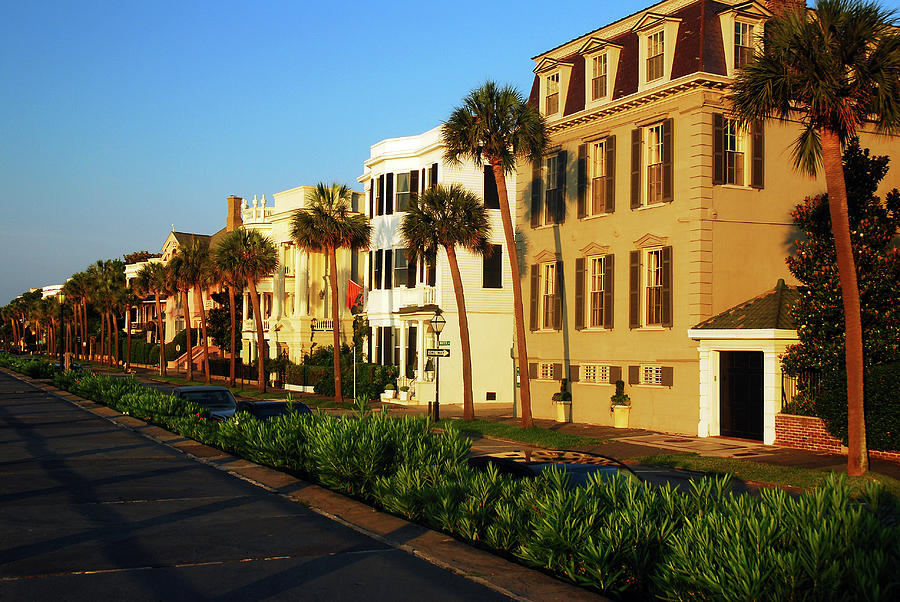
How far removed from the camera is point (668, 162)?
29.5 metres

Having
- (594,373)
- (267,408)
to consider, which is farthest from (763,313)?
(267,408)

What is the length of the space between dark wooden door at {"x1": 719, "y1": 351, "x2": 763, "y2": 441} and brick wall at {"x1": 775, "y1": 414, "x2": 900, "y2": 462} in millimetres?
1398

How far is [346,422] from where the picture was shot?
15289 millimetres

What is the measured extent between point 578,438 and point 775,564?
2091cm

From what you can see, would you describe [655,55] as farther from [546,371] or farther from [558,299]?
[546,371]

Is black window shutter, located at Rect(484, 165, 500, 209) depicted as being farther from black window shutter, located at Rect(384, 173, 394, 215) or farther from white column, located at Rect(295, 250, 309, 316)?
white column, located at Rect(295, 250, 309, 316)

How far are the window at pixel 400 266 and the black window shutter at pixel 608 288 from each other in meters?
16.6

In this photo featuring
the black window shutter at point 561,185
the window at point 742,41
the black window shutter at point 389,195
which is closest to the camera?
the window at point 742,41

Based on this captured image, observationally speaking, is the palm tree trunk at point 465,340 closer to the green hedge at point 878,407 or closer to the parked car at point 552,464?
the green hedge at point 878,407

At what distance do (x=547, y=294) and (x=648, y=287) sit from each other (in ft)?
19.5

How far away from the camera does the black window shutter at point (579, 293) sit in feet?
110

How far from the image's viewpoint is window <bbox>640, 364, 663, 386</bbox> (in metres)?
30.0

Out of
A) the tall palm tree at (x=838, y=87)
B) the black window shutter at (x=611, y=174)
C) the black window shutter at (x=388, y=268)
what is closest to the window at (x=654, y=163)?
the black window shutter at (x=611, y=174)

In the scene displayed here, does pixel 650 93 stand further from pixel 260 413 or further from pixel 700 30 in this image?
pixel 260 413
